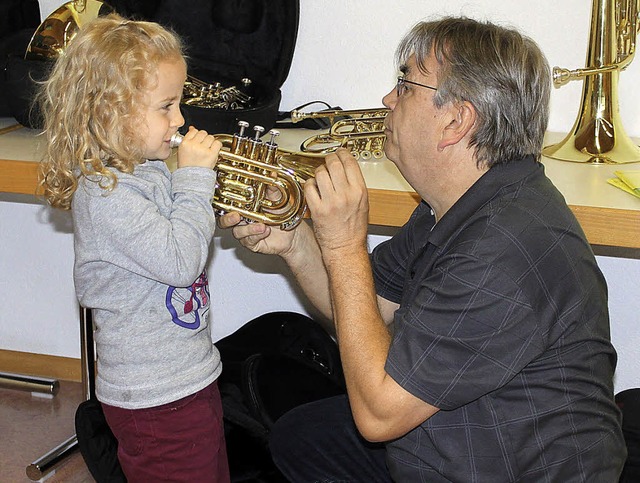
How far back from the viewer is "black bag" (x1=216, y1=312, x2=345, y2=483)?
1981mm

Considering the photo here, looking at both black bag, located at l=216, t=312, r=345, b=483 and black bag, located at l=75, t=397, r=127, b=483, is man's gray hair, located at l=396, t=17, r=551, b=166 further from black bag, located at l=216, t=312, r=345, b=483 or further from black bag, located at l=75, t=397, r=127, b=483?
black bag, located at l=75, t=397, r=127, b=483

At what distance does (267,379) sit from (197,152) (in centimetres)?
78

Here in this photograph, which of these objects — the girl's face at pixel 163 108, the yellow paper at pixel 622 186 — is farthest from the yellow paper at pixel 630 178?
the girl's face at pixel 163 108

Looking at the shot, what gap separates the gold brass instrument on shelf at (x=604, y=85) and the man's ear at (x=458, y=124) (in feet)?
2.08

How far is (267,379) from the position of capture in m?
2.09

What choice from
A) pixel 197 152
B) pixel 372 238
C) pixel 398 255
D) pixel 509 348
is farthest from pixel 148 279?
pixel 372 238

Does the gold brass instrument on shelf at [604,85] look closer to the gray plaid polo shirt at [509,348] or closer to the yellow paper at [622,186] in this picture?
the yellow paper at [622,186]

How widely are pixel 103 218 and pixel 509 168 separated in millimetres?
655

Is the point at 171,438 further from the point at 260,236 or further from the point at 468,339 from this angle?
the point at 468,339

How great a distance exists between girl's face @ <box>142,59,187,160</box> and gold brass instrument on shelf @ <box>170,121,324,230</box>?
32 mm

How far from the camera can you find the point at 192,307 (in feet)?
5.12

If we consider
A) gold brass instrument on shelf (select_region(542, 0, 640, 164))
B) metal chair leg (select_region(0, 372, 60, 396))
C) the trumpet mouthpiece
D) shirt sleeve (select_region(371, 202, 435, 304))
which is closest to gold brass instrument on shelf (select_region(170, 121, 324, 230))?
the trumpet mouthpiece

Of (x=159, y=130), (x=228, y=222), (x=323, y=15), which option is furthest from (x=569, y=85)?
(x=159, y=130)

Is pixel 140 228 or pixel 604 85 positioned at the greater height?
pixel 604 85
